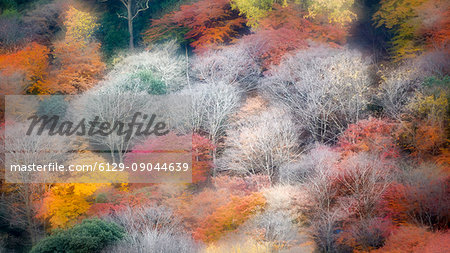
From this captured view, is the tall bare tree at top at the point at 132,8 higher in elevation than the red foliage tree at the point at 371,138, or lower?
higher

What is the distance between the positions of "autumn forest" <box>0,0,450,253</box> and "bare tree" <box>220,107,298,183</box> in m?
0.09

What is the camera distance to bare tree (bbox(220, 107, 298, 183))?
2405 cm

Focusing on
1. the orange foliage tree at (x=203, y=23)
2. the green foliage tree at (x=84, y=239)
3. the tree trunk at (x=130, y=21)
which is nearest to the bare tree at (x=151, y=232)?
the green foliage tree at (x=84, y=239)

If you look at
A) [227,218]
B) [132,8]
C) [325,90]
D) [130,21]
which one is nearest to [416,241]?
[227,218]

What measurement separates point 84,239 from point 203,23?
51.8 ft

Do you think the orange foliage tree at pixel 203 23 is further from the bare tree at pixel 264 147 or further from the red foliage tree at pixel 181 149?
the bare tree at pixel 264 147

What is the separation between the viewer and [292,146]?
24531 millimetres

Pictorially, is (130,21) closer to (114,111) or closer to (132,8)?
(132,8)

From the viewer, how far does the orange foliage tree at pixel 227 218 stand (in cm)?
2219

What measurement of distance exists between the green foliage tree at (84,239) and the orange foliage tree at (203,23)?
13378mm

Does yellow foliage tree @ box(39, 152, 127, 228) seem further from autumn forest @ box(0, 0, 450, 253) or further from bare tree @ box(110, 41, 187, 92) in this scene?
bare tree @ box(110, 41, 187, 92)

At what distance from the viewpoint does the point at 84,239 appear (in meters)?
19.8

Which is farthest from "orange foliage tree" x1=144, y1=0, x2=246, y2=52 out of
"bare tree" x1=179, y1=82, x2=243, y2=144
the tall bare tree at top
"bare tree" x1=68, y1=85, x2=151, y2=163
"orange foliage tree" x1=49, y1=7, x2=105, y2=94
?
"bare tree" x1=68, y1=85, x2=151, y2=163

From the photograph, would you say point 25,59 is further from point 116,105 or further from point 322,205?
point 322,205
